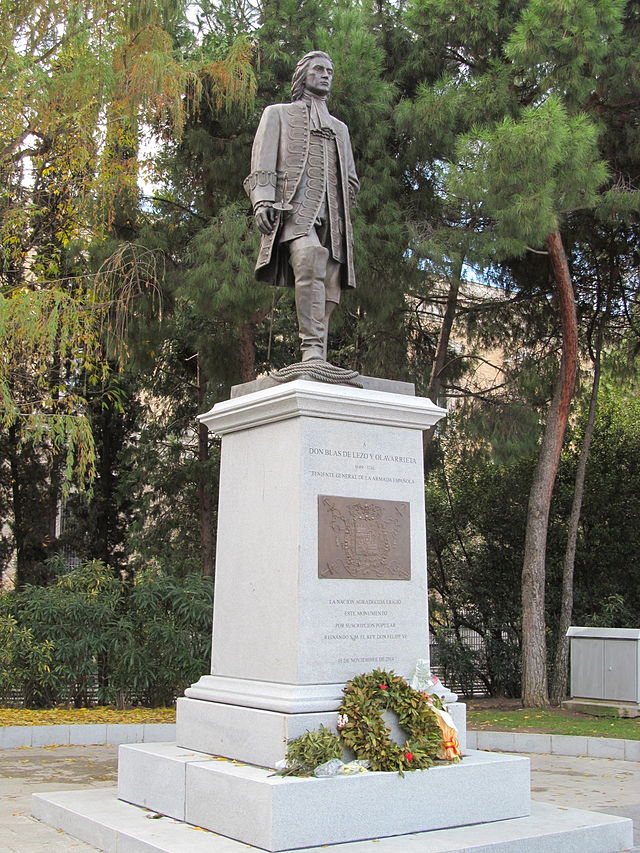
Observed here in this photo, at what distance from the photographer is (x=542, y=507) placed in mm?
13242

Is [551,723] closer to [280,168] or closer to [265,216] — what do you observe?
[265,216]

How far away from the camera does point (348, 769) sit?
5086 millimetres

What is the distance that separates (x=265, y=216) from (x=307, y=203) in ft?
0.96

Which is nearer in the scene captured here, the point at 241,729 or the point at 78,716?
the point at 241,729

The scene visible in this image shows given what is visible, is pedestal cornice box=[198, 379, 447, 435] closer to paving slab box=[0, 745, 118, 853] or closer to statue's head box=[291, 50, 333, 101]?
statue's head box=[291, 50, 333, 101]

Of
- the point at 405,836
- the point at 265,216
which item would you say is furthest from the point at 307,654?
the point at 265,216

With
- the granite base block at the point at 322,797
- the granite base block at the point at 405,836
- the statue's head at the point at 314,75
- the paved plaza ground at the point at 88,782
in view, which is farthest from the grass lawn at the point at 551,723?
the statue's head at the point at 314,75

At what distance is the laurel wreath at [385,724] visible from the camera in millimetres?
5223

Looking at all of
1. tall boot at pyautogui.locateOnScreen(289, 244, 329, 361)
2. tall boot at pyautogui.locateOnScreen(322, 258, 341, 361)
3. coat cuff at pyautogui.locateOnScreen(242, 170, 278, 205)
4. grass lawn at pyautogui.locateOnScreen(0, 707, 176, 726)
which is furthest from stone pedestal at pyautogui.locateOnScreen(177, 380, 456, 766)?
grass lawn at pyautogui.locateOnScreen(0, 707, 176, 726)

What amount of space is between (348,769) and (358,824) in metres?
0.27

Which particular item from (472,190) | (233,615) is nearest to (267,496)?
(233,615)

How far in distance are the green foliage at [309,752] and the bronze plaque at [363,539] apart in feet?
3.05

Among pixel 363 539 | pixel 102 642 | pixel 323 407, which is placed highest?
pixel 323 407

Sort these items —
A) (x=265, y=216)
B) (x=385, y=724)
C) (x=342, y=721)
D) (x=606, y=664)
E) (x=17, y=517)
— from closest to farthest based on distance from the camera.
→ (x=342, y=721), (x=385, y=724), (x=265, y=216), (x=606, y=664), (x=17, y=517)
